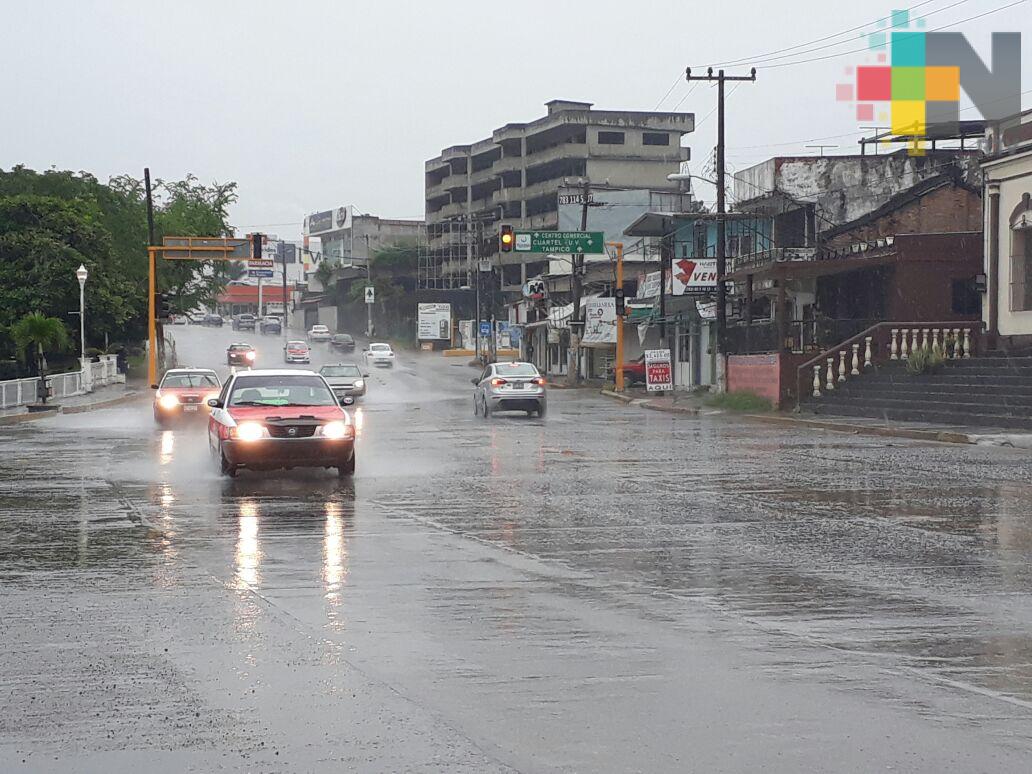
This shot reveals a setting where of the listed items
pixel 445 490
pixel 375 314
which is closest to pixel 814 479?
pixel 445 490

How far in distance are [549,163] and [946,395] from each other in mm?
83082

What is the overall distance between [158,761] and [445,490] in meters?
12.2

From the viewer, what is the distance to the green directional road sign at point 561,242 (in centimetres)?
5794

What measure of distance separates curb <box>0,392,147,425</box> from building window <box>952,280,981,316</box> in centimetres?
2773

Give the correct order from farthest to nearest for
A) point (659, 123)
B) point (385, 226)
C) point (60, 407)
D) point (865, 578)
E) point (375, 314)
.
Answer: point (385, 226) → point (375, 314) → point (659, 123) → point (60, 407) → point (865, 578)

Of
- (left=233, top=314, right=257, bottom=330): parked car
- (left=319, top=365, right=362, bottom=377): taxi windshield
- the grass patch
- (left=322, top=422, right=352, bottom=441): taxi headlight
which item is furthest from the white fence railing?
(left=233, top=314, right=257, bottom=330): parked car

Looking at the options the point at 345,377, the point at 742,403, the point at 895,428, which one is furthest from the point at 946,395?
the point at 345,377

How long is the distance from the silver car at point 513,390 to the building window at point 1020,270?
12943mm

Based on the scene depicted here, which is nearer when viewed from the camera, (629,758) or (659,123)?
(629,758)

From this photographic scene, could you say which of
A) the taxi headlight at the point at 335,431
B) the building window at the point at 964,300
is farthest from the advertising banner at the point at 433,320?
the taxi headlight at the point at 335,431

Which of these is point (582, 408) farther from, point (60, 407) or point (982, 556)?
point (982, 556)

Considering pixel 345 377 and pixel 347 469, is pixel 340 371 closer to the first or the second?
pixel 345 377

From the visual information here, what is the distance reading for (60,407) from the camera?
141 ft

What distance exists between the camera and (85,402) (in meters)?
48.5
